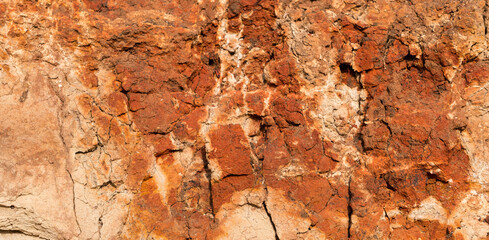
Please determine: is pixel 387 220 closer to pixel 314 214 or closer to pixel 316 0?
pixel 314 214

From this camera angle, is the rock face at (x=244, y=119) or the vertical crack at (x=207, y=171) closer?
the rock face at (x=244, y=119)

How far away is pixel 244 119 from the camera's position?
3361mm

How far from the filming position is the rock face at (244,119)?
313 cm

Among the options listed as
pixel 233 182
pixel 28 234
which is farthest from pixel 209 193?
pixel 28 234

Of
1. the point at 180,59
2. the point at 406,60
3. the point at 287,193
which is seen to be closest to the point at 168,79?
the point at 180,59

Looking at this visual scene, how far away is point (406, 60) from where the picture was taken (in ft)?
10.6

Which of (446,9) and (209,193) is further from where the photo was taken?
(209,193)

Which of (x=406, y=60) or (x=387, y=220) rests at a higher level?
(x=406, y=60)

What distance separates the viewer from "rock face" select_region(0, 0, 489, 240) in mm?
3131

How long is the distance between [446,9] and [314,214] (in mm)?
1849

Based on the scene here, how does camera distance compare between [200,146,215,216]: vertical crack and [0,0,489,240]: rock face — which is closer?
[0,0,489,240]: rock face

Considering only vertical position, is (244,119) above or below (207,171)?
above

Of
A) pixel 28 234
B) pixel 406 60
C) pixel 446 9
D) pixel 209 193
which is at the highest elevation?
pixel 446 9

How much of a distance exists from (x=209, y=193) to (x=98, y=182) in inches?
33.6
